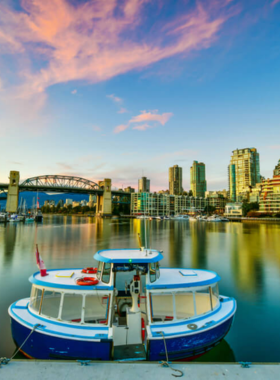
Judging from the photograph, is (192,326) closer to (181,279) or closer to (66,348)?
(181,279)

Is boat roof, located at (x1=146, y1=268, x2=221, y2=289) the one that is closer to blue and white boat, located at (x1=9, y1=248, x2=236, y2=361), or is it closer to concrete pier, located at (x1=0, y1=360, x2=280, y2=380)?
blue and white boat, located at (x1=9, y1=248, x2=236, y2=361)

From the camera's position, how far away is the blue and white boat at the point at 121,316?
233 inches

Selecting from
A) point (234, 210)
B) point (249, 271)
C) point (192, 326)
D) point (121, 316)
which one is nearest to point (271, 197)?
point (234, 210)

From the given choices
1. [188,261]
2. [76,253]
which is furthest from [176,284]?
[76,253]

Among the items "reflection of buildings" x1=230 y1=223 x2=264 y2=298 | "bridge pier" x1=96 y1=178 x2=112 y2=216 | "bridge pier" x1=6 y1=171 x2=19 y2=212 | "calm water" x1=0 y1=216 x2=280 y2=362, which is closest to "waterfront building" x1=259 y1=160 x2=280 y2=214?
"bridge pier" x1=96 y1=178 x2=112 y2=216

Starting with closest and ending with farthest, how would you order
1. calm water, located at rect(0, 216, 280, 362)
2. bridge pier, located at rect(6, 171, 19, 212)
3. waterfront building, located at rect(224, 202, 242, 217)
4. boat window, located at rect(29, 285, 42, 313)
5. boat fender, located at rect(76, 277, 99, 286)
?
1. boat fender, located at rect(76, 277, 99, 286)
2. boat window, located at rect(29, 285, 42, 313)
3. calm water, located at rect(0, 216, 280, 362)
4. bridge pier, located at rect(6, 171, 19, 212)
5. waterfront building, located at rect(224, 202, 242, 217)

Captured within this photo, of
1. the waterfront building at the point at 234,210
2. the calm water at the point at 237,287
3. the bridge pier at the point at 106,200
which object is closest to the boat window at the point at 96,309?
the calm water at the point at 237,287

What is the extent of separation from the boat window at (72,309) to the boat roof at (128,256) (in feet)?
5.03

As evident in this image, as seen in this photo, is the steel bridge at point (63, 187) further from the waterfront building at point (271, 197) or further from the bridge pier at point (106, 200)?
the waterfront building at point (271, 197)

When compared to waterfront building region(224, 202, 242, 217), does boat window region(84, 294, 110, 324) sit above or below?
below

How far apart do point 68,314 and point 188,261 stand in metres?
16.5

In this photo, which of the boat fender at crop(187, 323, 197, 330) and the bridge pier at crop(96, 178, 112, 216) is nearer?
the boat fender at crop(187, 323, 197, 330)

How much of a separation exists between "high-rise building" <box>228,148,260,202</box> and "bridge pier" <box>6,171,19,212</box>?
156 metres

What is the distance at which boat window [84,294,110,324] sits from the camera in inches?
290
